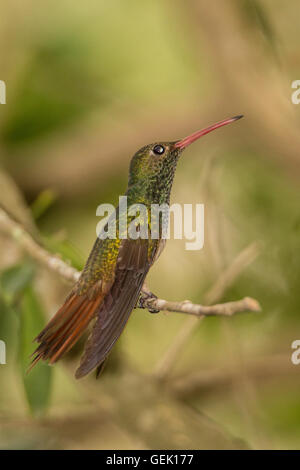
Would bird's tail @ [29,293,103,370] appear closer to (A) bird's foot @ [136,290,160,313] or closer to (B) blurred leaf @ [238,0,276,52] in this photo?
(A) bird's foot @ [136,290,160,313]

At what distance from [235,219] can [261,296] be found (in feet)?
0.69

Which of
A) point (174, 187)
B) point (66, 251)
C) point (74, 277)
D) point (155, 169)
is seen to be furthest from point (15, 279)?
point (174, 187)

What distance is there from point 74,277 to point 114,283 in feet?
0.30

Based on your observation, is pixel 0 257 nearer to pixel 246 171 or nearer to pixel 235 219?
pixel 235 219

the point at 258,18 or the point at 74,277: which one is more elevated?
the point at 258,18

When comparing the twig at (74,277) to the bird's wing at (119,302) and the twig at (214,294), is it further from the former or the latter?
the twig at (214,294)

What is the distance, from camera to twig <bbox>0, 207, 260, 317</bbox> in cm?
50

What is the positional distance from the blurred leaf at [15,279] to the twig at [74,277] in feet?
0.24

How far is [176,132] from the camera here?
1349 millimetres

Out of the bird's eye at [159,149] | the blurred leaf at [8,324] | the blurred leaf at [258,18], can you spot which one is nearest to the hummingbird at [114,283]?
the bird's eye at [159,149]

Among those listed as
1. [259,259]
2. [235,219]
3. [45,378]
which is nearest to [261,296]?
[259,259]

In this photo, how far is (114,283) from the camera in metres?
0.71

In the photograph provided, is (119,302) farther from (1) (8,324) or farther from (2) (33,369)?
(1) (8,324)

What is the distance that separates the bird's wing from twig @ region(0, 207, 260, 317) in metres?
0.04
